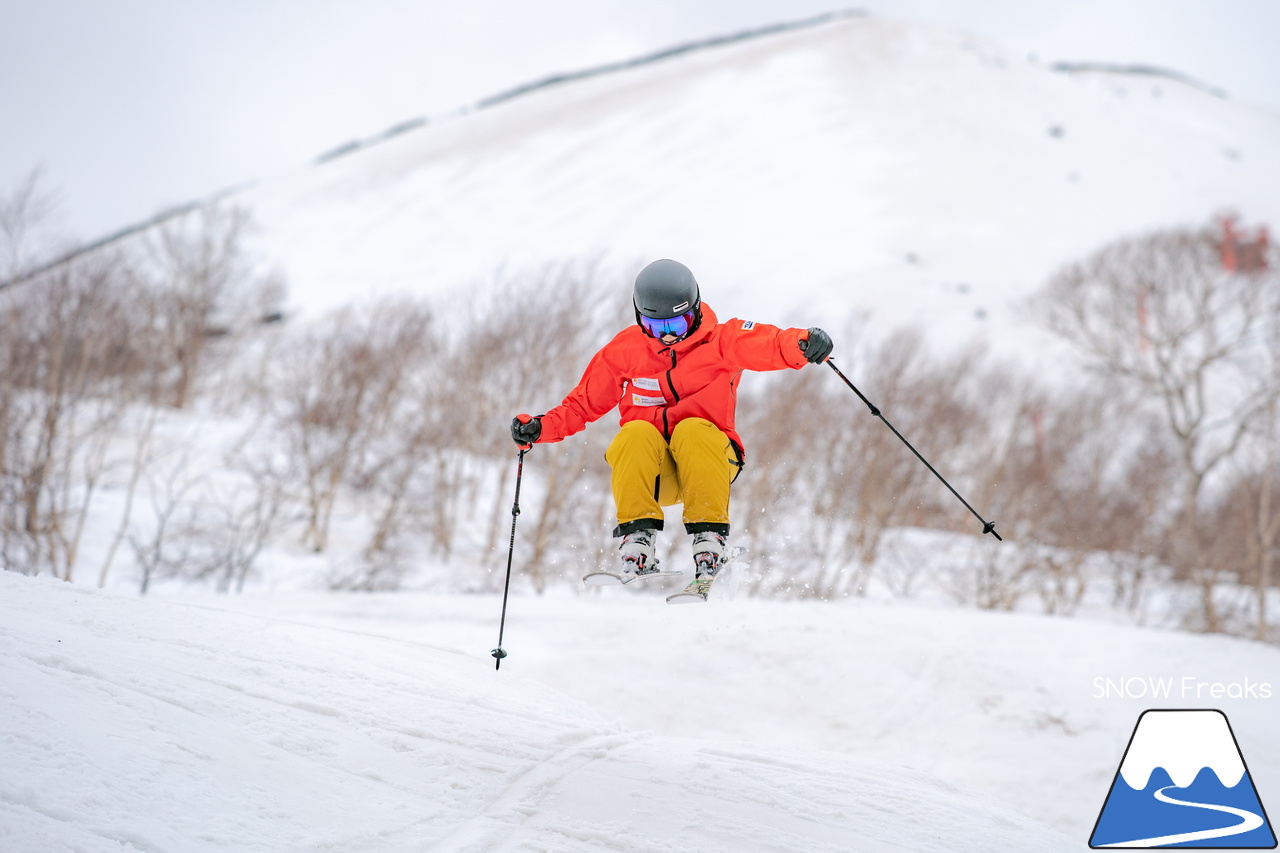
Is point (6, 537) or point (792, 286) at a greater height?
point (792, 286)

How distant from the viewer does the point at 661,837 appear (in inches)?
135

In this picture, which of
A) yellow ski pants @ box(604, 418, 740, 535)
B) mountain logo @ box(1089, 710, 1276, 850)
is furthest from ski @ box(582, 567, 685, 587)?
mountain logo @ box(1089, 710, 1276, 850)

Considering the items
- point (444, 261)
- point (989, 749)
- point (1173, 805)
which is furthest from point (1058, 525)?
point (444, 261)

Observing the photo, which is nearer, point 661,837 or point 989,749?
point 661,837

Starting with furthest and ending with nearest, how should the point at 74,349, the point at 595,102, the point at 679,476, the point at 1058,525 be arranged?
the point at 595,102 < the point at 1058,525 < the point at 74,349 < the point at 679,476

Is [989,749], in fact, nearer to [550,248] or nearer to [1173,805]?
[1173,805]

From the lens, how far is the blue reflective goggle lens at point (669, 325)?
461 cm

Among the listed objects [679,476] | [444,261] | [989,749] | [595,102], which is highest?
[595,102]

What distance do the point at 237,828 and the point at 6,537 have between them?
14.7m

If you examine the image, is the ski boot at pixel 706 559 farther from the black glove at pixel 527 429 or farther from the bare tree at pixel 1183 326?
the bare tree at pixel 1183 326

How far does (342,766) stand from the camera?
11.5 ft

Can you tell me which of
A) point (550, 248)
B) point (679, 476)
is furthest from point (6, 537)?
point (550, 248)

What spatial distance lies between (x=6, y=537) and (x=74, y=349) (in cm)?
490

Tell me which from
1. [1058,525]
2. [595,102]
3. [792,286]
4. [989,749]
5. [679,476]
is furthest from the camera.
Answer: [595,102]
